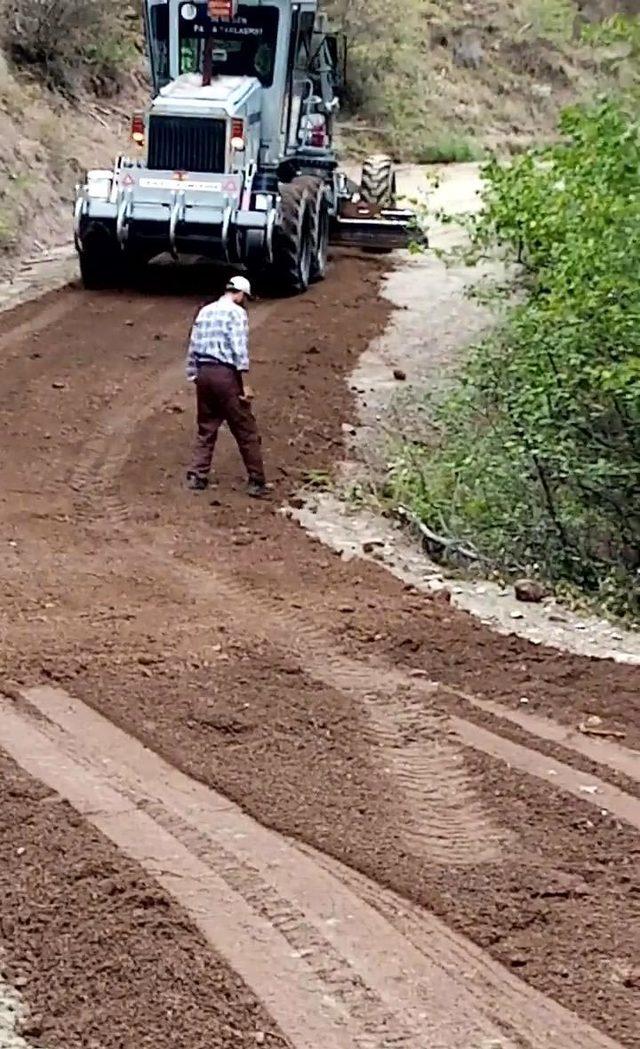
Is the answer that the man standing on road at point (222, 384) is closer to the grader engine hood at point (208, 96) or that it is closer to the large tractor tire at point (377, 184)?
the grader engine hood at point (208, 96)

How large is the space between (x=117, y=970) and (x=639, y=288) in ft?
20.7

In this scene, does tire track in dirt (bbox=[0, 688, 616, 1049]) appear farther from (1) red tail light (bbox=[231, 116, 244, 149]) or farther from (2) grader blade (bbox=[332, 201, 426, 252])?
(2) grader blade (bbox=[332, 201, 426, 252])

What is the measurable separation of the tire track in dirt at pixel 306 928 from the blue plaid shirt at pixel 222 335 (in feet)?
16.1

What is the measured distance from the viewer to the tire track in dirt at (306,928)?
4.18 m

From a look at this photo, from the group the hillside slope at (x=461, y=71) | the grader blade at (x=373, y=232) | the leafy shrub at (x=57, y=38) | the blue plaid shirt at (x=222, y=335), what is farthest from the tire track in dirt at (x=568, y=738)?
the hillside slope at (x=461, y=71)

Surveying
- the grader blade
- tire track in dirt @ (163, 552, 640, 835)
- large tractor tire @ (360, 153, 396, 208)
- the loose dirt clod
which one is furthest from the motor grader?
tire track in dirt @ (163, 552, 640, 835)

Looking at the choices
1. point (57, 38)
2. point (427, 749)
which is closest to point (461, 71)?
point (57, 38)

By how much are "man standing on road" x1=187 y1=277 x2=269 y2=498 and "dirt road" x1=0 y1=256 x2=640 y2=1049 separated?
0.51 meters

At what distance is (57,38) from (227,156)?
11.8 metres

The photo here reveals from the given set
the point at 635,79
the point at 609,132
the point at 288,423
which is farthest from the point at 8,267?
the point at 609,132

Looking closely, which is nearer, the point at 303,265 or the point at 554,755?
the point at 554,755

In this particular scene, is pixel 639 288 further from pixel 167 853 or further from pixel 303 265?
pixel 303 265

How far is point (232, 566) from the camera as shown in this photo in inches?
349

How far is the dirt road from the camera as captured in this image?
4.30 metres
